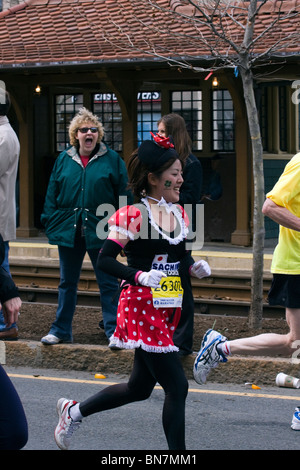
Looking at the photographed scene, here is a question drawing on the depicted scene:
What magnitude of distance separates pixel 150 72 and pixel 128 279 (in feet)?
42.7

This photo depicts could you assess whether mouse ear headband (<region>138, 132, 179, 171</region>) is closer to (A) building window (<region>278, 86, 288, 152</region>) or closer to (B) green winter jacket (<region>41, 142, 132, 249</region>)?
(B) green winter jacket (<region>41, 142, 132, 249</region>)

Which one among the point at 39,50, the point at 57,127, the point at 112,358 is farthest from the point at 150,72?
the point at 112,358

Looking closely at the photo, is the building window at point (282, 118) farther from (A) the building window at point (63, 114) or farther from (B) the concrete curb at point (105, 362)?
(B) the concrete curb at point (105, 362)

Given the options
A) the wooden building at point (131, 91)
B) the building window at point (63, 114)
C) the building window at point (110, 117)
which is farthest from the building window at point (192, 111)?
the building window at point (63, 114)

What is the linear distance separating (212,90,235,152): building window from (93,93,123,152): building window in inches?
102

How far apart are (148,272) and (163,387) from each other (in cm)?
60

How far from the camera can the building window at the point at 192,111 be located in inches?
770

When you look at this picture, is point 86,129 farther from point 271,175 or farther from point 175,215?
point 271,175

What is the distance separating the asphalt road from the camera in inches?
229

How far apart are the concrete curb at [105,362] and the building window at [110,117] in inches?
520

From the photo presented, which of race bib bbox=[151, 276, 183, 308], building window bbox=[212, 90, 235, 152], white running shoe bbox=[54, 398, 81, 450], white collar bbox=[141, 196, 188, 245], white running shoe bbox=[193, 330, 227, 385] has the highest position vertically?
building window bbox=[212, 90, 235, 152]

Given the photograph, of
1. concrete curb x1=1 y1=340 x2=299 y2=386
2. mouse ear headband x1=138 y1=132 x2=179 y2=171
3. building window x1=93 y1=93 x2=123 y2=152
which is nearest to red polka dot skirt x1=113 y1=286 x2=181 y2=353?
mouse ear headband x1=138 y1=132 x2=179 y2=171

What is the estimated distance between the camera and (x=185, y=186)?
773cm

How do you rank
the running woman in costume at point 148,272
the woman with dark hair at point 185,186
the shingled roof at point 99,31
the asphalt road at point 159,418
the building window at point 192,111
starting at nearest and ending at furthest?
the running woman in costume at point 148,272
the asphalt road at point 159,418
the woman with dark hair at point 185,186
the shingled roof at point 99,31
the building window at point 192,111
